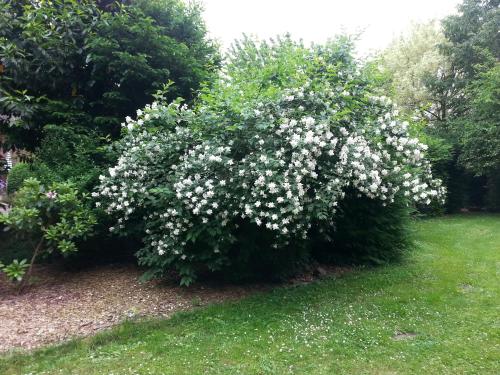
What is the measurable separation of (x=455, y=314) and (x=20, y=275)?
210 inches

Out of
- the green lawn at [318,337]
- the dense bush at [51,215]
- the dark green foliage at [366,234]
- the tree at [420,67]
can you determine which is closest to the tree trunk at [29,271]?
the dense bush at [51,215]

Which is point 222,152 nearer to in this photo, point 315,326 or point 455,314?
point 315,326

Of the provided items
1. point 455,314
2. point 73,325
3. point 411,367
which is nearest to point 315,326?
point 411,367

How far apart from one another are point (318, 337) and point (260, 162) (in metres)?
1.94

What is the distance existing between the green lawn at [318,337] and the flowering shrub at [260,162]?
0.82 meters

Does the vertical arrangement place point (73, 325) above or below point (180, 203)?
below

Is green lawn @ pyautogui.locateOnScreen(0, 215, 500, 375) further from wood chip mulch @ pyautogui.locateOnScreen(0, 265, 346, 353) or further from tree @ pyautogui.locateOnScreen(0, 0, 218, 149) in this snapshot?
tree @ pyautogui.locateOnScreen(0, 0, 218, 149)

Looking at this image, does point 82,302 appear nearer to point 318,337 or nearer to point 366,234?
point 318,337

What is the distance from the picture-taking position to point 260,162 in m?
4.12

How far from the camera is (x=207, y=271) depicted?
556 centimetres

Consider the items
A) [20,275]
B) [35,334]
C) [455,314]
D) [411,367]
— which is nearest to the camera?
[411,367]

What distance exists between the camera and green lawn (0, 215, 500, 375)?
10.7 feet

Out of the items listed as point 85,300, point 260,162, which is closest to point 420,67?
point 260,162

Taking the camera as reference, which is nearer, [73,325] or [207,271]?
[73,325]
